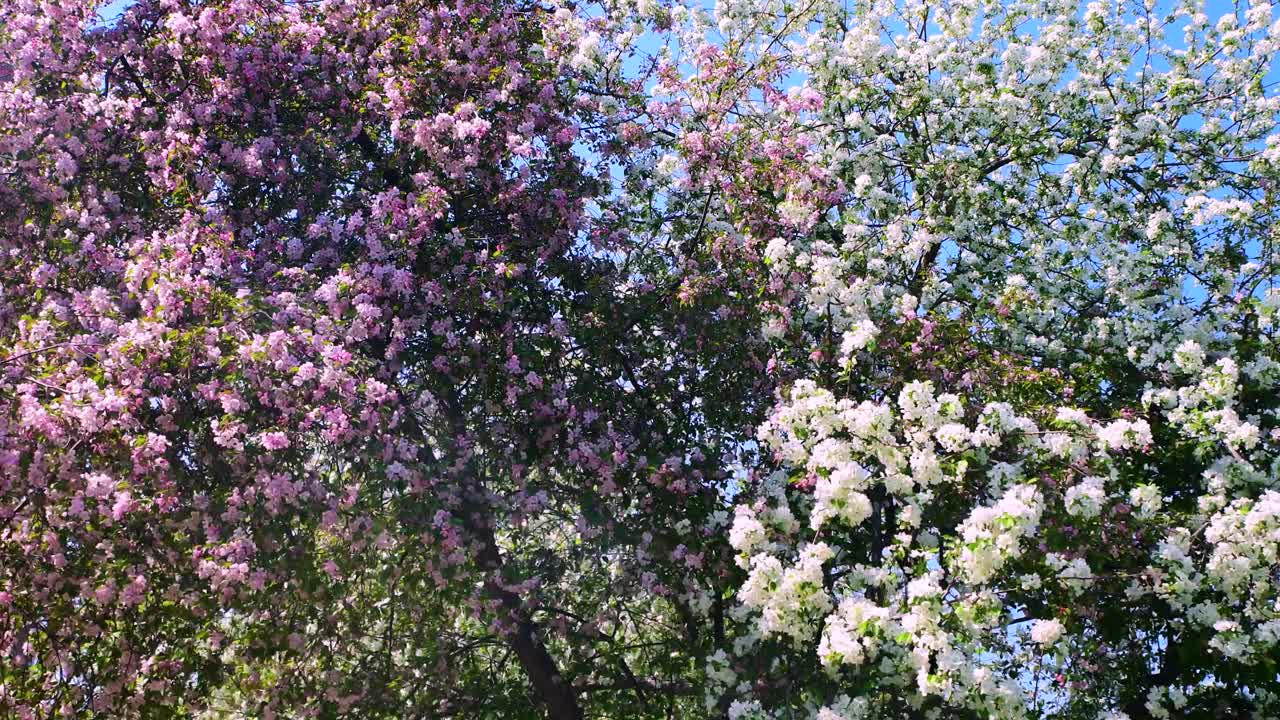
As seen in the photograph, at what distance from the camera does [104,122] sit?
36.4 feet

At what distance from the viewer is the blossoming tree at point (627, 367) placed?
859 centimetres

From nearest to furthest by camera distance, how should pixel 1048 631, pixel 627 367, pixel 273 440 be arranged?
pixel 1048 631 → pixel 273 440 → pixel 627 367

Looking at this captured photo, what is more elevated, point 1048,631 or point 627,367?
point 627,367

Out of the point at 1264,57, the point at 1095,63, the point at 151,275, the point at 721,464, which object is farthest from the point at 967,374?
the point at 151,275

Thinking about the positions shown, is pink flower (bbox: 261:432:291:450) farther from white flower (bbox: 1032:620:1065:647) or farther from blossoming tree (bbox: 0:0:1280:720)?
white flower (bbox: 1032:620:1065:647)

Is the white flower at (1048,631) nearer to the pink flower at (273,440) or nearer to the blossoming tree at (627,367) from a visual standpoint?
the blossoming tree at (627,367)

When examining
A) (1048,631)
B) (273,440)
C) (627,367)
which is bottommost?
(1048,631)

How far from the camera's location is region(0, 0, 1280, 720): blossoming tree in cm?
859

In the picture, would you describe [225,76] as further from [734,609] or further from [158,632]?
[734,609]

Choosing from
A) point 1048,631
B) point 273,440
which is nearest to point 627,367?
point 273,440

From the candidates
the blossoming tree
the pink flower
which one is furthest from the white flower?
the pink flower

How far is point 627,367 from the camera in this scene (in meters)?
11.9

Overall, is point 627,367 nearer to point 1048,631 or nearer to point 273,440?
point 273,440

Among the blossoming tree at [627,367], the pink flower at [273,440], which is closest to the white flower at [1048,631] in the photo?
the blossoming tree at [627,367]
